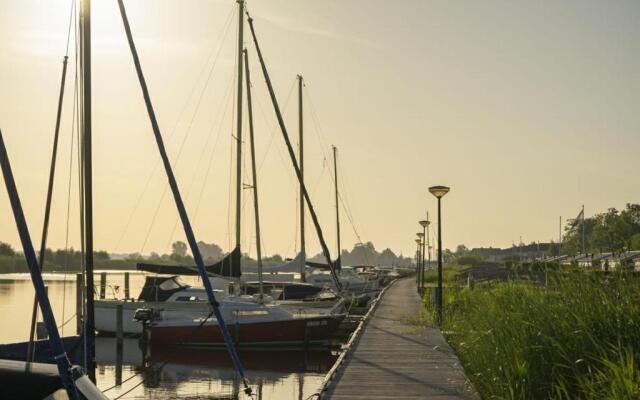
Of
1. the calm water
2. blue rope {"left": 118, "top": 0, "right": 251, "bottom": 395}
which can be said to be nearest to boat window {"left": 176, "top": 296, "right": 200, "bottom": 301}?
the calm water

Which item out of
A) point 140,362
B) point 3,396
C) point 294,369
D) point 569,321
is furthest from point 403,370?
point 140,362

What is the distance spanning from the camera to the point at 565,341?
11305mm

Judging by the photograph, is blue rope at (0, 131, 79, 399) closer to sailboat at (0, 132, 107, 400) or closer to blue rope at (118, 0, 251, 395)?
sailboat at (0, 132, 107, 400)

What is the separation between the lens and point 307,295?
127 feet

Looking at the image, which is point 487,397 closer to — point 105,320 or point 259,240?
point 259,240

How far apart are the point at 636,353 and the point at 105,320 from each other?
28.0 meters

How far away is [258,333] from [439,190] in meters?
8.70

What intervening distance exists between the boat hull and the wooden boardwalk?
6272mm

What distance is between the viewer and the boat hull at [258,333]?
28.2m

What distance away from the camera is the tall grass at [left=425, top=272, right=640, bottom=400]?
10.3 metres

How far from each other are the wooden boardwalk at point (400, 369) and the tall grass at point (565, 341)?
30.2 inches

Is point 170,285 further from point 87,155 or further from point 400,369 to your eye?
point 400,369

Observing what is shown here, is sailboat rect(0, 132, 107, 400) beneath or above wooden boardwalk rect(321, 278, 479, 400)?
above

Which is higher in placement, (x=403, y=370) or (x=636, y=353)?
(x=636, y=353)
